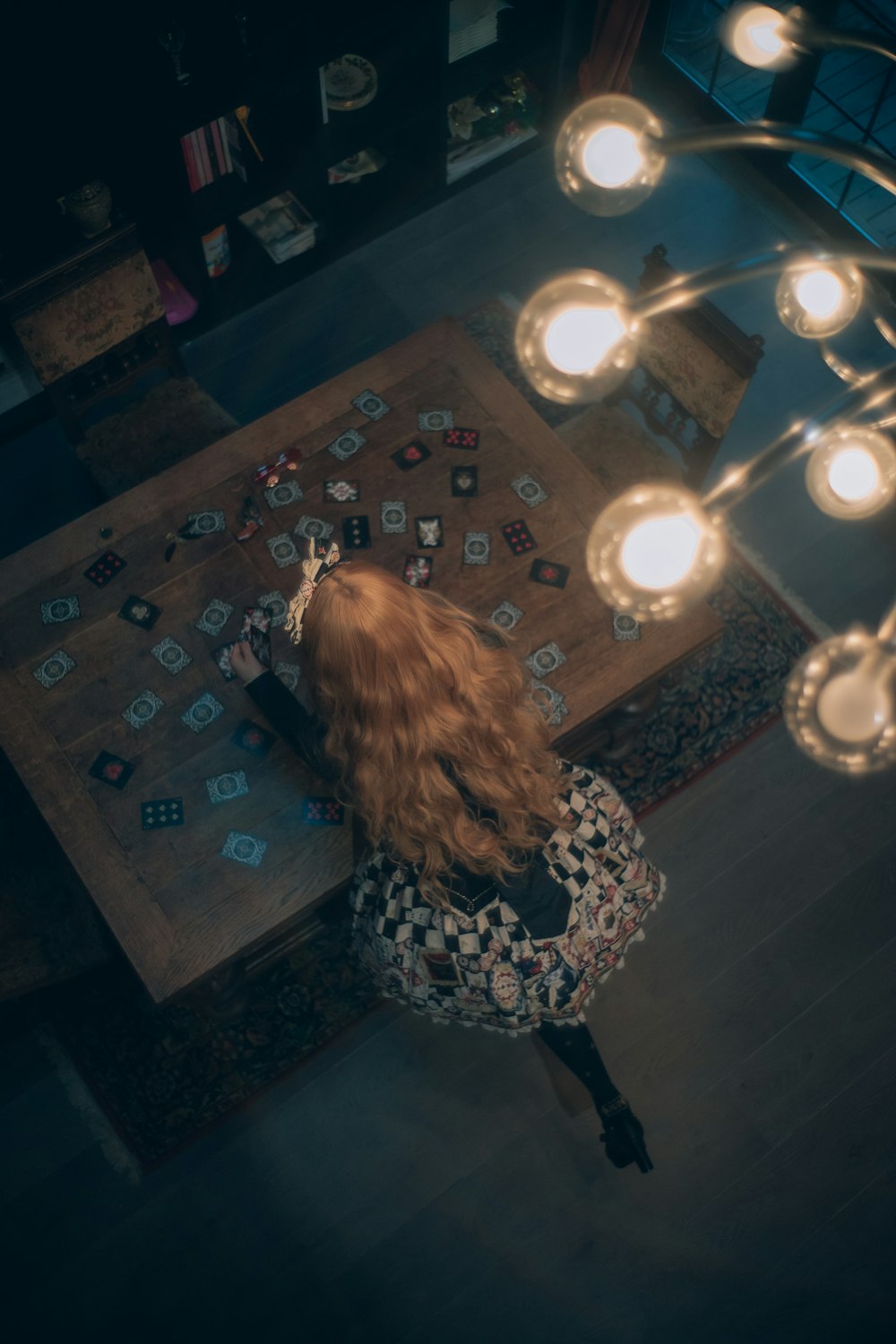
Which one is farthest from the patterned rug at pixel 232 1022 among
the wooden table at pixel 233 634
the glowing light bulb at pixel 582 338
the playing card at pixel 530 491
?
the glowing light bulb at pixel 582 338

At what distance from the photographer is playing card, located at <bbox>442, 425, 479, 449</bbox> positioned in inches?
123

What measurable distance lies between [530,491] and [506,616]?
0.41 meters

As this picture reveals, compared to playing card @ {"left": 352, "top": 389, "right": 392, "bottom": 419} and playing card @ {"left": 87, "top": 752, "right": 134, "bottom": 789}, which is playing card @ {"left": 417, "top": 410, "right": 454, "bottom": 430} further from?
playing card @ {"left": 87, "top": 752, "right": 134, "bottom": 789}

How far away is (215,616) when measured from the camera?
2963 mm

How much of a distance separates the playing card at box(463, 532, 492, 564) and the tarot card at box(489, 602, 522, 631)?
0.15 meters

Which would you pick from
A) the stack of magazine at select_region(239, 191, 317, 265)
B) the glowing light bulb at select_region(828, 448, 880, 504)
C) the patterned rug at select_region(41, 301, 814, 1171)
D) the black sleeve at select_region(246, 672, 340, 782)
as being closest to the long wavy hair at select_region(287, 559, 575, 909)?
the black sleeve at select_region(246, 672, 340, 782)

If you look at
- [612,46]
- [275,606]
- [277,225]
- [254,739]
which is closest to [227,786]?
[254,739]

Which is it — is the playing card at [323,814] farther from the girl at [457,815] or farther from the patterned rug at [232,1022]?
the patterned rug at [232,1022]

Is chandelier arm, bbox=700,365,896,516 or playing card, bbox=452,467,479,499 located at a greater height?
playing card, bbox=452,467,479,499

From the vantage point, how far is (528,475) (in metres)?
3.11

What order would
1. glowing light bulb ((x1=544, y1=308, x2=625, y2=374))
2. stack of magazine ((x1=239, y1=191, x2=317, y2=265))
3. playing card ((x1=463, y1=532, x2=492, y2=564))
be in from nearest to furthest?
glowing light bulb ((x1=544, y1=308, x2=625, y2=374)) < playing card ((x1=463, y1=532, x2=492, y2=564)) < stack of magazine ((x1=239, y1=191, x2=317, y2=265))

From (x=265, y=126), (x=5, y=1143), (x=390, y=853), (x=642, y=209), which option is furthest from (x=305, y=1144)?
(x=642, y=209)

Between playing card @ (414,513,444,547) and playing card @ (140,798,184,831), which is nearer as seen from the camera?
playing card @ (140,798,184,831)

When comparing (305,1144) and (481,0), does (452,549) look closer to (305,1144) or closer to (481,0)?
(305,1144)
